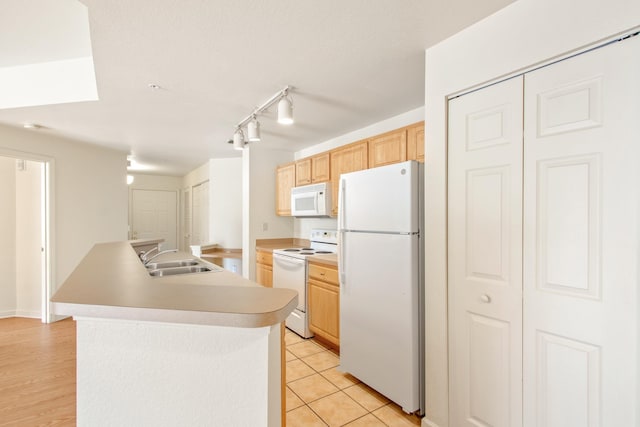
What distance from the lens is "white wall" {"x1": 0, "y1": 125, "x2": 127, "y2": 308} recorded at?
376 centimetres

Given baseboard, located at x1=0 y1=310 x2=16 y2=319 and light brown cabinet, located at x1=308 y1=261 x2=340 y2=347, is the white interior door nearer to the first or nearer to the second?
baseboard, located at x1=0 y1=310 x2=16 y2=319

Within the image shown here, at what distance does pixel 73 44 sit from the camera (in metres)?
2.32

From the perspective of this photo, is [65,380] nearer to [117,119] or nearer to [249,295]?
[117,119]

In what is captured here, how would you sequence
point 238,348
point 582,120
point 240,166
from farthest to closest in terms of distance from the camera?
point 240,166 < point 582,120 < point 238,348

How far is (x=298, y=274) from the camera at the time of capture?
3.32m

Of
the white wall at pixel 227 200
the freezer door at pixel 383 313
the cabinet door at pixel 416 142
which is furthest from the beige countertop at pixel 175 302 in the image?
the white wall at pixel 227 200

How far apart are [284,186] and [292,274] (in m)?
1.40

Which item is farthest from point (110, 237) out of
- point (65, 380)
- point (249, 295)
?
point (249, 295)

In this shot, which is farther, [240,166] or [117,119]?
[240,166]

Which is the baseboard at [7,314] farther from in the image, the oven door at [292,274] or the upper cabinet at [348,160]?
the upper cabinet at [348,160]

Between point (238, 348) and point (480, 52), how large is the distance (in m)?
1.80

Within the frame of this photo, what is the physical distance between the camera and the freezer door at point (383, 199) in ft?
6.54

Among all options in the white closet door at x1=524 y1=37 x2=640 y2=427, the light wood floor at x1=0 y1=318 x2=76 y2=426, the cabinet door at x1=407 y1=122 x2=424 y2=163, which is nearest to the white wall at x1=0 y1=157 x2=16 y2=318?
the light wood floor at x1=0 y1=318 x2=76 y2=426

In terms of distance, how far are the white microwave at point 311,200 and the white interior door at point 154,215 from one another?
185 inches
